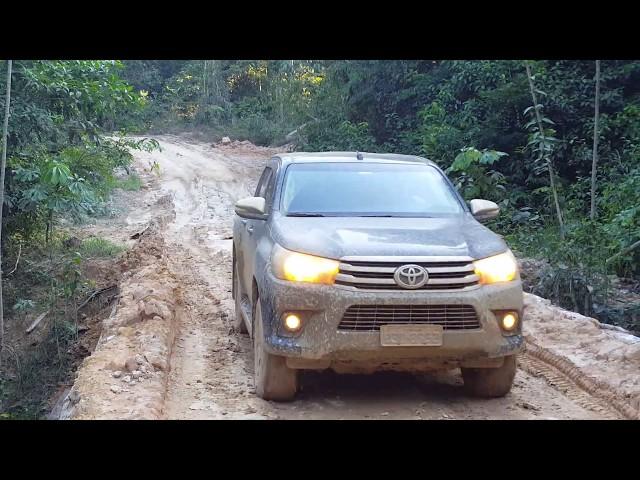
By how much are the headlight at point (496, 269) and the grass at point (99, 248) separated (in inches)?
400

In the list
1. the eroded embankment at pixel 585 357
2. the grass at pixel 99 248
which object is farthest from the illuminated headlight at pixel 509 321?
the grass at pixel 99 248

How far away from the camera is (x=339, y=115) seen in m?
24.4

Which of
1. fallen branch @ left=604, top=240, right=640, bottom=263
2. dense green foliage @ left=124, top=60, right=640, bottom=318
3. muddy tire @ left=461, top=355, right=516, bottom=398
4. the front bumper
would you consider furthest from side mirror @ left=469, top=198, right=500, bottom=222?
fallen branch @ left=604, top=240, right=640, bottom=263

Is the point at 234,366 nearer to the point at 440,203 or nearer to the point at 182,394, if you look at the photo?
the point at 182,394

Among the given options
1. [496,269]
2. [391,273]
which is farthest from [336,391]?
→ [496,269]

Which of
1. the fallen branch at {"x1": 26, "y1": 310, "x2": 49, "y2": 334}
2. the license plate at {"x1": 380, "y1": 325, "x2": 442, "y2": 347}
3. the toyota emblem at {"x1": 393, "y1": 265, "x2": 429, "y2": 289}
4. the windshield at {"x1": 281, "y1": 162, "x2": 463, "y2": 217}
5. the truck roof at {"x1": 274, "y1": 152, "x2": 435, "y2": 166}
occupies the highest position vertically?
the truck roof at {"x1": 274, "y1": 152, "x2": 435, "y2": 166}

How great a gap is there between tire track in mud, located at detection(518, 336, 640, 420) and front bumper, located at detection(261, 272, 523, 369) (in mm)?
980

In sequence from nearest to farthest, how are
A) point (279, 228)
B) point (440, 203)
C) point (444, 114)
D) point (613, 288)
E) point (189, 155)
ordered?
point (279, 228)
point (440, 203)
point (613, 288)
point (444, 114)
point (189, 155)

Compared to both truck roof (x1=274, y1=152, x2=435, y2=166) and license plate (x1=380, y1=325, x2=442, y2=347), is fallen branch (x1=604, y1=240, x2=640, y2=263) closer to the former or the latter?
truck roof (x1=274, y1=152, x2=435, y2=166)

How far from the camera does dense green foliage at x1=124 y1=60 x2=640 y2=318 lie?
11.3 meters

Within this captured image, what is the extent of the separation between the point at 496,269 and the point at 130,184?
61.1ft

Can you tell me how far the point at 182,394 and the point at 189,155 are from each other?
24424mm

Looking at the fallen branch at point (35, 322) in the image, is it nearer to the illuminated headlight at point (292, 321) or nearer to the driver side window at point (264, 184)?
the driver side window at point (264, 184)
